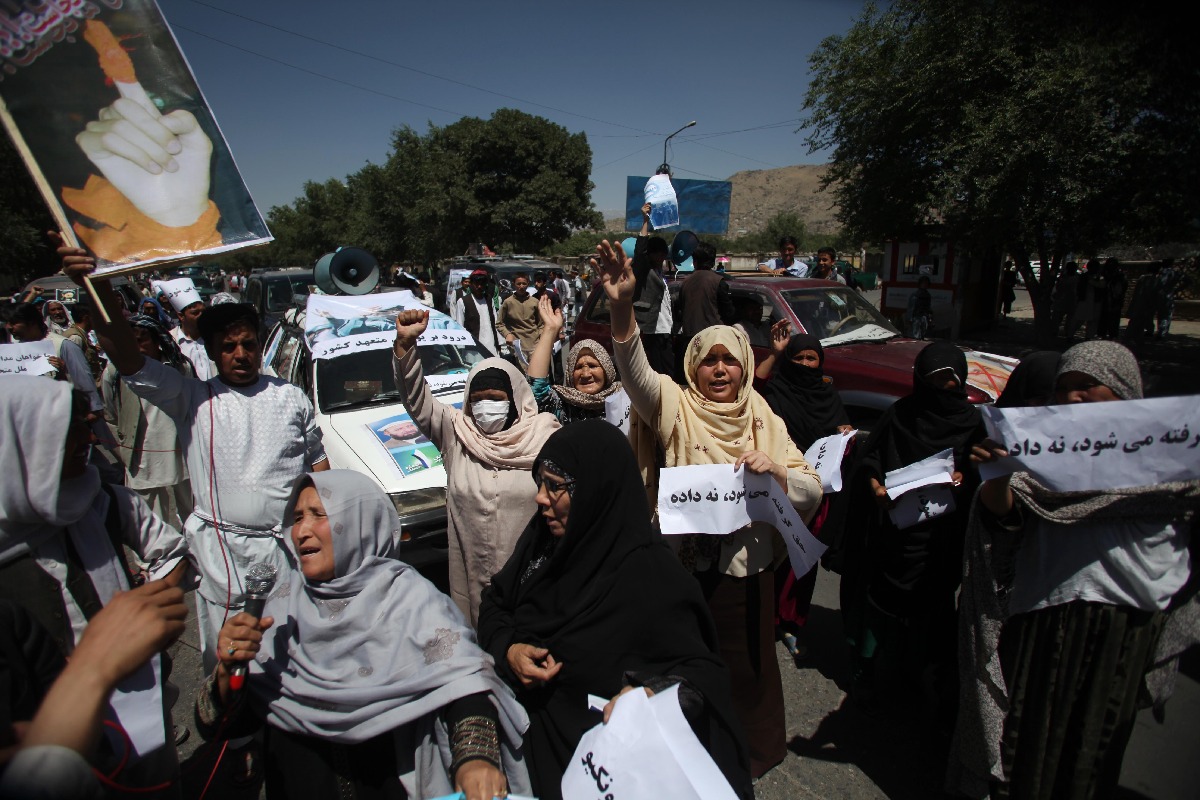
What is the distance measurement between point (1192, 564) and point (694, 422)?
5.70 ft

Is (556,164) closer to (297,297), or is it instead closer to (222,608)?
(297,297)

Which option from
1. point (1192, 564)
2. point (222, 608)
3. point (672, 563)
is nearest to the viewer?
point (672, 563)

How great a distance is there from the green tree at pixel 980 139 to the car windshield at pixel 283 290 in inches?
462

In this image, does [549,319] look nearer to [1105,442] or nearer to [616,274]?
[616,274]

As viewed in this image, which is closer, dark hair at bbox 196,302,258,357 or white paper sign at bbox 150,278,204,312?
dark hair at bbox 196,302,258,357

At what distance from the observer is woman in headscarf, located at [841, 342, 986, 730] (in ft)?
9.62

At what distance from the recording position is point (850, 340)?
625 cm

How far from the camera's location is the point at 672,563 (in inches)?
78.2

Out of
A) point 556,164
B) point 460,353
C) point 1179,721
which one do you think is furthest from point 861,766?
point 556,164

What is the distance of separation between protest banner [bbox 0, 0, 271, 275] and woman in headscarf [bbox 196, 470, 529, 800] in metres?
1.19

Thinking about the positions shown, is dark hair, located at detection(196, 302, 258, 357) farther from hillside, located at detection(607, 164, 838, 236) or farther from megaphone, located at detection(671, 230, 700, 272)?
hillside, located at detection(607, 164, 838, 236)

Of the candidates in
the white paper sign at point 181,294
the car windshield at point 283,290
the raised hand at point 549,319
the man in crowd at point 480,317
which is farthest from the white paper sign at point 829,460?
the car windshield at point 283,290

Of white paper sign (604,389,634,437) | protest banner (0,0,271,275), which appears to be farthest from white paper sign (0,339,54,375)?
white paper sign (604,389,634,437)

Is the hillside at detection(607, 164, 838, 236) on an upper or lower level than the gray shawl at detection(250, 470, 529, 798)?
upper
